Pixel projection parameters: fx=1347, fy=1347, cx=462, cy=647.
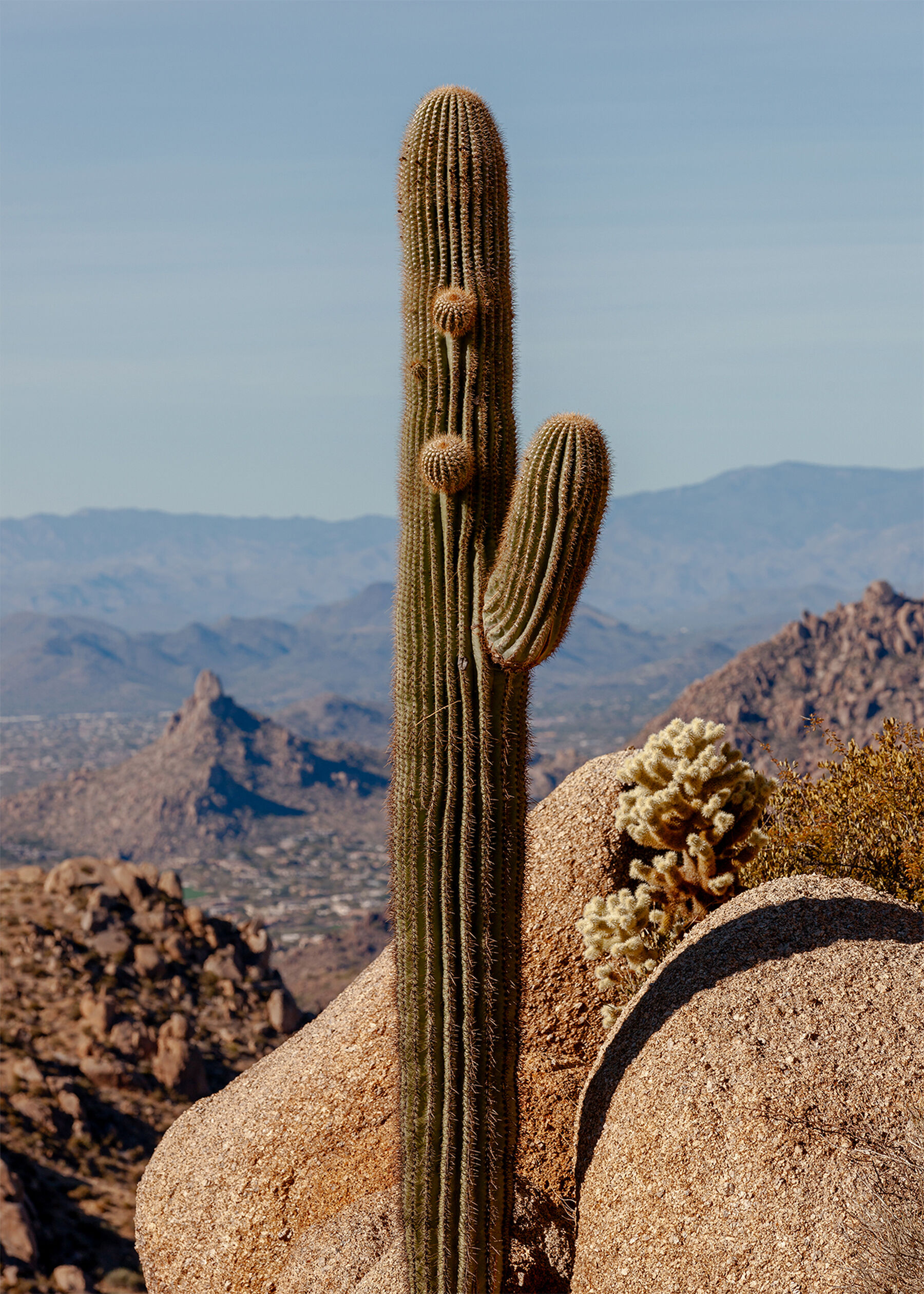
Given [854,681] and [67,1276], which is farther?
[854,681]

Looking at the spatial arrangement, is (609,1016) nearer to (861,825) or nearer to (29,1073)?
(861,825)

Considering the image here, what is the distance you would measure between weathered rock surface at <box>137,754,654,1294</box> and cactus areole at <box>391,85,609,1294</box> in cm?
210

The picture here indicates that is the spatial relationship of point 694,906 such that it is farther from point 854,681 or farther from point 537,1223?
point 854,681

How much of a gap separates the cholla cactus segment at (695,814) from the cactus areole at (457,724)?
2.38m

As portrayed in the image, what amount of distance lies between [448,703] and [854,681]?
261 feet

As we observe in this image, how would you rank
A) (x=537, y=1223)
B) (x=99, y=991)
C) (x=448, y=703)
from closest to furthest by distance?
1. (x=448, y=703)
2. (x=537, y=1223)
3. (x=99, y=991)

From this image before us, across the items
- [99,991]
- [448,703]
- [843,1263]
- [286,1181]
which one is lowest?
[99,991]

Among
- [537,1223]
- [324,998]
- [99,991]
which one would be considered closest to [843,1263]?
[537,1223]

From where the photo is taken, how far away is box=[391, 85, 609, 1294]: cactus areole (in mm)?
8625

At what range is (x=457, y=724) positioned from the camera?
866 cm

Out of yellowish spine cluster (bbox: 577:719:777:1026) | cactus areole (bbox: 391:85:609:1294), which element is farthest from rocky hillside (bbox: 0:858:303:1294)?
cactus areole (bbox: 391:85:609:1294)

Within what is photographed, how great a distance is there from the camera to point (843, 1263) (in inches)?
283

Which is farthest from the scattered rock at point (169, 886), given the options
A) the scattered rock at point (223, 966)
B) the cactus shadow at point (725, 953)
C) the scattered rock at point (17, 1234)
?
the cactus shadow at point (725, 953)

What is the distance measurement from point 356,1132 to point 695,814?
4.06m
